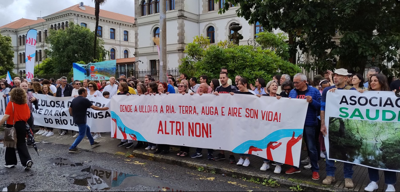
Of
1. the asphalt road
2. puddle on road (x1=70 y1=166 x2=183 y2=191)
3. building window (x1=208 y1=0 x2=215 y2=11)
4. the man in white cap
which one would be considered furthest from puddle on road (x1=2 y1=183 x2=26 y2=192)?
building window (x1=208 y1=0 x2=215 y2=11)

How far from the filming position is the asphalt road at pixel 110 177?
5.19m

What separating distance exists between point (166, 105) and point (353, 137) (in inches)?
154

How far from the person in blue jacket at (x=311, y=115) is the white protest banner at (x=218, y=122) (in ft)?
0.41

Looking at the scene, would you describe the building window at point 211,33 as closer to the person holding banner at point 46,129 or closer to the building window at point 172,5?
the building window at point 172,5

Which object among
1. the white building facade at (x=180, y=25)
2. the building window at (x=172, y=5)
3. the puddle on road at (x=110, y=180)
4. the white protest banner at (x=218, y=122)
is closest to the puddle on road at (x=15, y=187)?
the puddle on road at (x=110, y=180)

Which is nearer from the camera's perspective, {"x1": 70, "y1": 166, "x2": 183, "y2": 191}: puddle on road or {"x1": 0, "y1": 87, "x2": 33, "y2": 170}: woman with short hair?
{"x1": 70, "y1": 166, "x2": 183, "y2": 191}: puddle on road

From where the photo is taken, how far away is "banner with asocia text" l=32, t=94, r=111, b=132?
9.00m

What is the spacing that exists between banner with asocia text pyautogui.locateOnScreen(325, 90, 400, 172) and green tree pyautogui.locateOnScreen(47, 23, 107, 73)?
39.9 m

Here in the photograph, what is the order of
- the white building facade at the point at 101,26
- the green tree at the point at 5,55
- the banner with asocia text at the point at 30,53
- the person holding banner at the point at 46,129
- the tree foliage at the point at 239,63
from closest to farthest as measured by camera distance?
1. the tree foliage at the point at 239,63
2. the person holding banner at the point at 46,129
3. the banner with asocia text at the point at 30,53
4. the green tree at the point at 5,55
5. the white building facade at the point at 101,26

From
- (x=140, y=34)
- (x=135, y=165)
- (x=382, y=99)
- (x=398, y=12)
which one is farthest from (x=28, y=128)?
(x=140, y=34)

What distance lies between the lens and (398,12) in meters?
9.37

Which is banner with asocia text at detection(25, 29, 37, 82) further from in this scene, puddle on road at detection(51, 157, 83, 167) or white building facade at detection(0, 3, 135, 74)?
white building facade at detection(0, 3, 135, 74)

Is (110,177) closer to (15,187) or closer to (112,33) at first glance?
(15,187)

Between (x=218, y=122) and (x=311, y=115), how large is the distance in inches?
74.0
